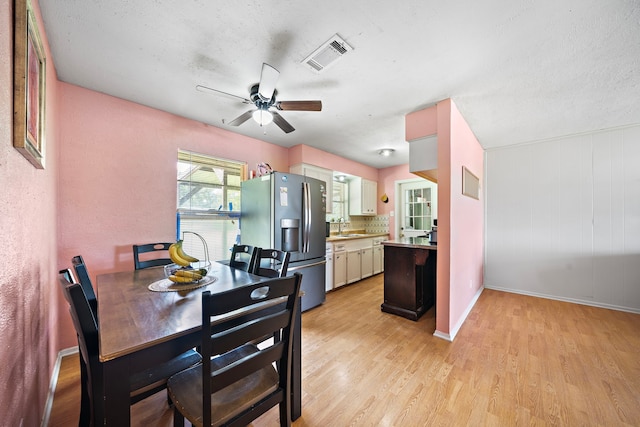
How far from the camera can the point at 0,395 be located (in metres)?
0.86

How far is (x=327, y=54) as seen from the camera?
1.77 meters

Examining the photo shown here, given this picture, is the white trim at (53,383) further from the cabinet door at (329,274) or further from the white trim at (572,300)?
the white trim at (572,300)

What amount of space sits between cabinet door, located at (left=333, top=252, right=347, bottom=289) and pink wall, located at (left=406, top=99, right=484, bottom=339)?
175 cm

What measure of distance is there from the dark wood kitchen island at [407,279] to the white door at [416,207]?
2.10 meters

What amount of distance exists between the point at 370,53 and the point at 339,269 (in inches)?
122

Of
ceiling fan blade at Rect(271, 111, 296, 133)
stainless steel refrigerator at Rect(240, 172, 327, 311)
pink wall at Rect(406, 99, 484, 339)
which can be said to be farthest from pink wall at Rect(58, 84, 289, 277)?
pink wall at Rect(406, 99, 484, 339)

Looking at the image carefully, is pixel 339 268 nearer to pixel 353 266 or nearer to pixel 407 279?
pixel 353 266

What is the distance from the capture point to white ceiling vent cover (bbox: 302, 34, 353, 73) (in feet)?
5.43

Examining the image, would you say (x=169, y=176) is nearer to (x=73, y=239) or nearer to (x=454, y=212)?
(x=73, y=239)

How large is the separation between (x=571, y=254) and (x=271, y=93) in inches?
181

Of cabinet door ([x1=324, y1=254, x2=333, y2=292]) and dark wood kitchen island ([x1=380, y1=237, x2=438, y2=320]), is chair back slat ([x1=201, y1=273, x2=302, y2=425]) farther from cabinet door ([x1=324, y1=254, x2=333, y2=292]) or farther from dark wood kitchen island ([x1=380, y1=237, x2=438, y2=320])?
cabinet door ([x1=324, y1=254, x2=333, y2=292])

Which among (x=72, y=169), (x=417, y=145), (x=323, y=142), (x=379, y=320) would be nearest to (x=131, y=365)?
(x=72, y=169)

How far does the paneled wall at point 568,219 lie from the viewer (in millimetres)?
3170

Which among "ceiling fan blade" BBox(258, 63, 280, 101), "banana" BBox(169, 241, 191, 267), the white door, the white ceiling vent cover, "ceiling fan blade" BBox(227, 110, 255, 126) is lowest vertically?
"banana" BBox(169, 241, 191, 267)
